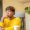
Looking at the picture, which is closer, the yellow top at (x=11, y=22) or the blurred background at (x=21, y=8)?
the yellow top at (x=11, y=22)

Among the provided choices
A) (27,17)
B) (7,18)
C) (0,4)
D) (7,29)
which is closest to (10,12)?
(7,18)

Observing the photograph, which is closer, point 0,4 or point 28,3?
point 28,3

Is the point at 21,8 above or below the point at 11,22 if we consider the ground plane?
above

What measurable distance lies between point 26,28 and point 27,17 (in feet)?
0.64

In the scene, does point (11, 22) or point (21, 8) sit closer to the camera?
point (11, 22)

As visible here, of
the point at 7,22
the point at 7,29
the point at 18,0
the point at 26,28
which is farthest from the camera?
the point at 18,0

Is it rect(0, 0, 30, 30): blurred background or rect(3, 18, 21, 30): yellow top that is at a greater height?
rect(0, 0, 30, 30): blurred background

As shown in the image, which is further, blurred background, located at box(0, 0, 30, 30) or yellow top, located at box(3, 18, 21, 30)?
blurred background, located at box(0, 0, 30, 30)

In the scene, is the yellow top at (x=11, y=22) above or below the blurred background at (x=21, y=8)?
below

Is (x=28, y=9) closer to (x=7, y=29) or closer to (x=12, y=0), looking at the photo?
(x=12, y=0)

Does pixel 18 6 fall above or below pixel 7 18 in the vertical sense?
above

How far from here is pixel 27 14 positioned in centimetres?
141

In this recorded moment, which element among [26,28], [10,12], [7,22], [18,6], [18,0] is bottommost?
[26,28]

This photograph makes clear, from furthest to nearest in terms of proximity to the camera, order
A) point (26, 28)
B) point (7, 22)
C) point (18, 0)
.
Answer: point (18, 0) → point (26, 28) → point (7, 22)
